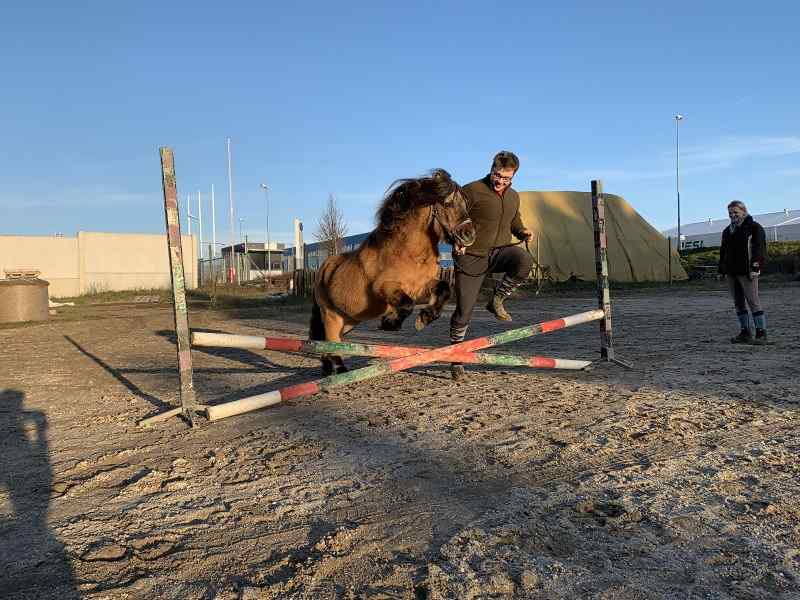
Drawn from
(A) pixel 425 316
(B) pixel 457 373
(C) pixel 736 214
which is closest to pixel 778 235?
(C) pixel 736 214

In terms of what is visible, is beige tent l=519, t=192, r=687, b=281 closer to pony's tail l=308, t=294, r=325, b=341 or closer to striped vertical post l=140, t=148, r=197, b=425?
pony's tail l=308, t=294, r=325, b=341

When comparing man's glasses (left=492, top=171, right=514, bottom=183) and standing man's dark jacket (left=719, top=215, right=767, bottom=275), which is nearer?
man's glasses (left=492, top=171, right=514, bottom=183)

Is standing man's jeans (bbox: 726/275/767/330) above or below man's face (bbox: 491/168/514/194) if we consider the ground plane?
below

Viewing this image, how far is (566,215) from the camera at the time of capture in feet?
81.6

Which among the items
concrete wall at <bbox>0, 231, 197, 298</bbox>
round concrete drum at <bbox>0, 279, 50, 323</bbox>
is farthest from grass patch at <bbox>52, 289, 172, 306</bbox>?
round concrete drum at <bbox>0, 279, 50, 323</bbox>

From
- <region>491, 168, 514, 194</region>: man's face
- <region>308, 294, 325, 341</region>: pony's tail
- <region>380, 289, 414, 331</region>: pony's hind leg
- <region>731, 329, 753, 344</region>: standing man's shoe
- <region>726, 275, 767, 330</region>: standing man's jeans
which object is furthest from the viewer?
<region>726, 275, 767, 330</region>: standing man's jeans

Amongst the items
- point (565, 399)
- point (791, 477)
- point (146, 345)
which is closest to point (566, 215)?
point (146, 345)

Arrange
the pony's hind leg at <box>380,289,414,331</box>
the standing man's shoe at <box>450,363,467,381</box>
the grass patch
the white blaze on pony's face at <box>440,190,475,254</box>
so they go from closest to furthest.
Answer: the white blaze on pony's face at <box>440,190,475,254</box>
the pony's hind leg at <box>380,289,414,331</box>
the standing man's shoe at <box>450,363,467,381</box>
the grass patch

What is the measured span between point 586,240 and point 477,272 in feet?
67.9

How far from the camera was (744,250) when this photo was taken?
7309mm

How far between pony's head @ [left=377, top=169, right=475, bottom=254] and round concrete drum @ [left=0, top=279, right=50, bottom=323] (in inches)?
548

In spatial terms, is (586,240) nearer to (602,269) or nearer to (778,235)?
(602,269)

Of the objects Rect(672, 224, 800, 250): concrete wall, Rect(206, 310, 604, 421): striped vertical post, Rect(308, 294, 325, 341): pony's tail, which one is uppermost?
Rect(672, 224, 800, 250): concrete wall

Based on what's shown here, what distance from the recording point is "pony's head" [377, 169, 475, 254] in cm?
449
